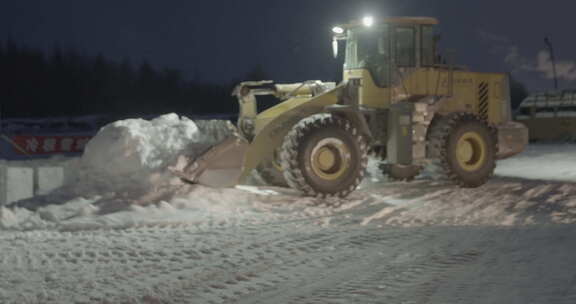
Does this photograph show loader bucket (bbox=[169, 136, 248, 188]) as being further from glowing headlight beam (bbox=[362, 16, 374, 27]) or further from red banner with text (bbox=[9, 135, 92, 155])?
red banner with text (bbox=[9, 135, 92, 155])

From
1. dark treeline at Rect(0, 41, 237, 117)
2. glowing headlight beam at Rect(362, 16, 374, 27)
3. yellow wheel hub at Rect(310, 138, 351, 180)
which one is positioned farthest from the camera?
dark treeline at Rect(0, 41, 237, 117)

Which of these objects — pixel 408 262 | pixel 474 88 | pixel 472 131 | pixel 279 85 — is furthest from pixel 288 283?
pixel 474 88

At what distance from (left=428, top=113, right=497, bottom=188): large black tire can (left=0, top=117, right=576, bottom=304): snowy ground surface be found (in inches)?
15.7

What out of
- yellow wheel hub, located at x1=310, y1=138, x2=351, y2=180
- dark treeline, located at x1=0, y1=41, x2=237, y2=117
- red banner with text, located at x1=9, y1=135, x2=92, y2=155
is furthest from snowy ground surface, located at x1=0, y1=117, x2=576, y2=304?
dark treeline, located at x1=0, y1=41, x2=237, y2=117

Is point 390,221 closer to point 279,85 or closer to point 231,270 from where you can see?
point 231,270

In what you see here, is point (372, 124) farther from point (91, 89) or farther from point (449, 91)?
point (91, 89)

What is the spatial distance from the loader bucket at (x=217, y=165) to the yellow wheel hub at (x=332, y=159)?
1.23 metres

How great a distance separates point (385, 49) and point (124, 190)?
17.0 ft

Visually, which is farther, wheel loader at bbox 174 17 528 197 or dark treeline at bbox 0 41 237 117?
dark treeline at bbox 0 41 237 117

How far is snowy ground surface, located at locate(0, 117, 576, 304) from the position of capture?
19.7ft

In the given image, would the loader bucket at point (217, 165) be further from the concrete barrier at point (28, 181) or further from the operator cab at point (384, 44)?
the operator cab at point (384, 44)

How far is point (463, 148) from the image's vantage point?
45.5 feet

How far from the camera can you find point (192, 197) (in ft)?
35.8

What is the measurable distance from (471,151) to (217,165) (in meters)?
5.23
